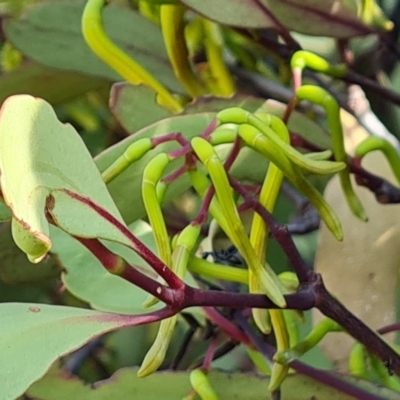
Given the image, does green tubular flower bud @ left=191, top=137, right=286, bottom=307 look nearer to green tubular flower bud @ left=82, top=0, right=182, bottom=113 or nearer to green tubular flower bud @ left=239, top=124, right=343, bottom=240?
green tubular flower bud @ left=239, top=124, right=343, bottom=240

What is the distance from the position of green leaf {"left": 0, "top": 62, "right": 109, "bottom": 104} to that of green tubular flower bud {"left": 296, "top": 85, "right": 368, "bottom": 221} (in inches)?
8.5

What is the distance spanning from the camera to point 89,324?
242 millimetres

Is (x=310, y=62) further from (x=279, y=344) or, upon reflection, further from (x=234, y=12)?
(x=279, y=344)

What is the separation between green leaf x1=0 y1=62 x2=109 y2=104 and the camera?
1.66ft

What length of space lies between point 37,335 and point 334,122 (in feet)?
0.64

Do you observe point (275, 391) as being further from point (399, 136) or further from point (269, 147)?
point (399, 136)

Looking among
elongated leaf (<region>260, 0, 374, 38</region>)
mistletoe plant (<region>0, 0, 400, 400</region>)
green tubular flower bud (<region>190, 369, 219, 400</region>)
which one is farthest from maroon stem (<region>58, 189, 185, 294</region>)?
elongated leaf (<region>260, 0, 374, 38</region>)

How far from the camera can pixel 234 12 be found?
0.39m

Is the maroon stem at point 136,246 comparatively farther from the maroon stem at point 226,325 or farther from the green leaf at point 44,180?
the maroon stem at point 226,325

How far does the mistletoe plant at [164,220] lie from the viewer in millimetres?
216

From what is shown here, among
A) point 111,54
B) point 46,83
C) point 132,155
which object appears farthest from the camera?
point 46,83

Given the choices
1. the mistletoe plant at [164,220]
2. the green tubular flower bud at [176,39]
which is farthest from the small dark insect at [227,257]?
the green tubular flower bud at [176,39]

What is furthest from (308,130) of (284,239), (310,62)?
(284,239)

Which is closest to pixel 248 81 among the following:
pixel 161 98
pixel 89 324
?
pixel 161 98
